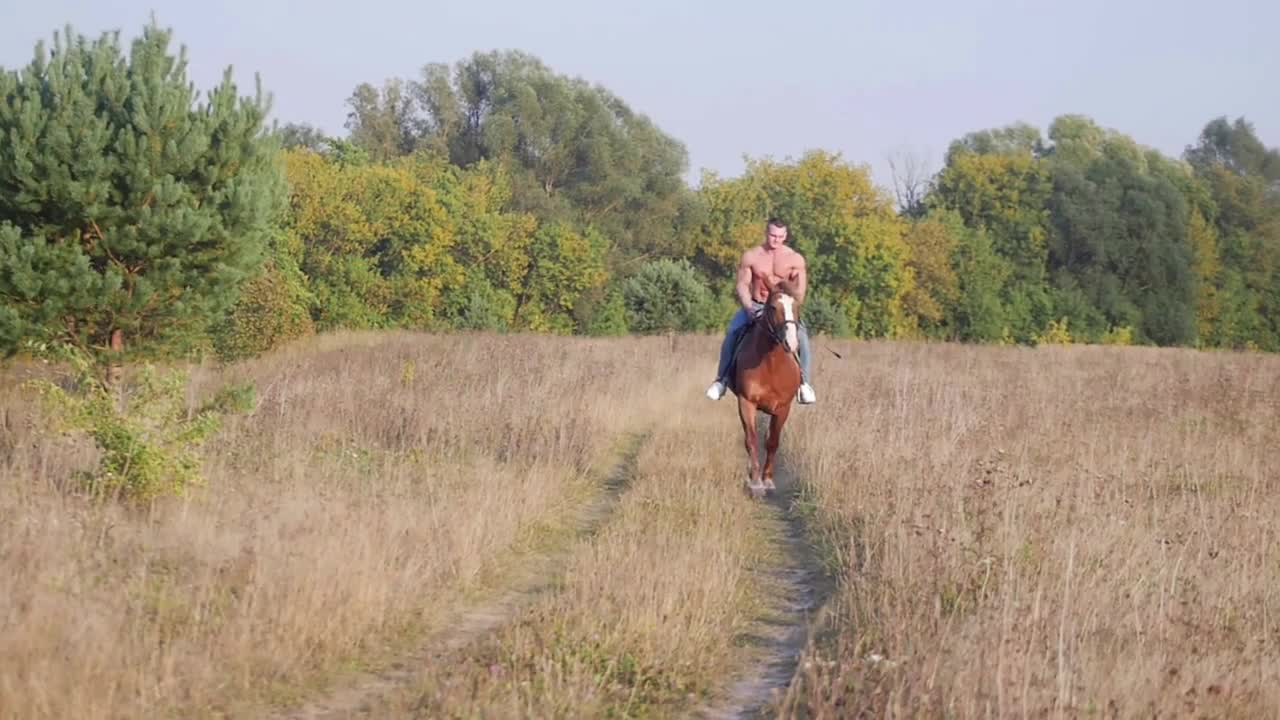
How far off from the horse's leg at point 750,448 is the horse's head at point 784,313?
923 mm

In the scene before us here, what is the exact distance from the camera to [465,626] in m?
7.24

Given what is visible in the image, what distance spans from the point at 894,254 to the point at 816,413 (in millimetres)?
48481

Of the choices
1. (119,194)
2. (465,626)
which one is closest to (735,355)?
(465,626)

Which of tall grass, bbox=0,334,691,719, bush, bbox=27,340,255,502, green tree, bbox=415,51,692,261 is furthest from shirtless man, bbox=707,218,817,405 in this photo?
green tree, bbox=415,51,692,261

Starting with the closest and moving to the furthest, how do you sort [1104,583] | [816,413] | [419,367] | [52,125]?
1. [1104,583]
2. [52,125]
3. [816,413]
4. [419,367]

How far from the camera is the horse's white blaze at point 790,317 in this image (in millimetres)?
11820

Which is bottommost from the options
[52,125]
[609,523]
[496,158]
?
[609,523]

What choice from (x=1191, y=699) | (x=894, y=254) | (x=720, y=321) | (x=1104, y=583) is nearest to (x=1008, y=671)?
(x=1191, y=699)

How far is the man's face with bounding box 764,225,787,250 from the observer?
12.7 m

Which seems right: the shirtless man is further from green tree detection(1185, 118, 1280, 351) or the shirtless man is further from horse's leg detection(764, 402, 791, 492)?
green tree detection(1185, 118, 1280, 351)

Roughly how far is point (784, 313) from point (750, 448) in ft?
5.45

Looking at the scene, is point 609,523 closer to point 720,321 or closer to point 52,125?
point 52,125

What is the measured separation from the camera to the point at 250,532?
7.62m

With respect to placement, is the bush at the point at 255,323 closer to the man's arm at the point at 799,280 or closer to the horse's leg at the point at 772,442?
the horse's leg at the point at 772,442
